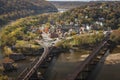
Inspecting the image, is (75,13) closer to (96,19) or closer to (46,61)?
(96,19)

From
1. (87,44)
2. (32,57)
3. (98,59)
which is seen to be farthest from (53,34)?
(98,59)

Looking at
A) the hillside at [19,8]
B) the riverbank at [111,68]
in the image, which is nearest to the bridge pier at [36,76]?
the riverbank at [111,68]

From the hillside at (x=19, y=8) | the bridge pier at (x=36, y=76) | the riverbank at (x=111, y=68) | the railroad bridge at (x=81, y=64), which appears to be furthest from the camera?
the hillside at (x=19, y=8)

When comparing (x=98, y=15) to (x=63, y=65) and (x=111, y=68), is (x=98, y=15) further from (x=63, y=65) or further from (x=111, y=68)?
(x=111, y=68)

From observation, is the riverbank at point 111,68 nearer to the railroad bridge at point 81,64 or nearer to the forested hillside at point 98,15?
the railroad bridge at point 81,64

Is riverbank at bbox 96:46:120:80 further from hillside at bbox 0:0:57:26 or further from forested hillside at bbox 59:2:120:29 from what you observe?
hillside at bbox 0:0:57:26
